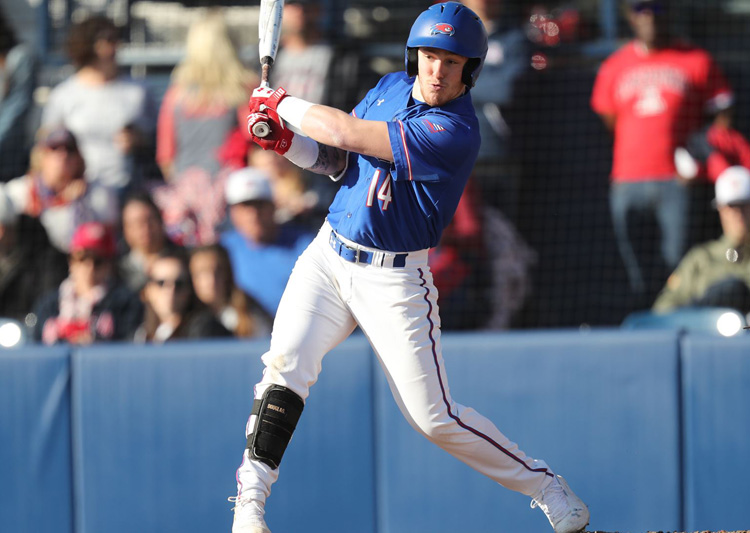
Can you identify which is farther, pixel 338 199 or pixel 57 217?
pixel 57 217

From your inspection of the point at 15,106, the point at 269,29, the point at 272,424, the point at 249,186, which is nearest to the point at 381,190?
the point at 269,29

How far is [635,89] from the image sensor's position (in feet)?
19.4

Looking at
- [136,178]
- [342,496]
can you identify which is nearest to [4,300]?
[136,178]

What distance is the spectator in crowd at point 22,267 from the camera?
576cm

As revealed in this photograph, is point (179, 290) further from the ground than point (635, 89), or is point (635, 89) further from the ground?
point (635, 89)

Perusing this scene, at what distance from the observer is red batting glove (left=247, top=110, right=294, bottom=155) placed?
320 cm

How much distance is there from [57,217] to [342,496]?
2.77 m

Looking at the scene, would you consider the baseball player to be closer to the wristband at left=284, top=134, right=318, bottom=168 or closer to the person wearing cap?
the wristband at left=284, top=134, right=318, bottom=168

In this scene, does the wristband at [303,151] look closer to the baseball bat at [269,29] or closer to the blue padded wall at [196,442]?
the baseball bat at [269,29]

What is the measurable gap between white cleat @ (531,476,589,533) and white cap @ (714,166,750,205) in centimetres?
243

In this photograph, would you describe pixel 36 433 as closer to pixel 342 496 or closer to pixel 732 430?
pixel 342 496

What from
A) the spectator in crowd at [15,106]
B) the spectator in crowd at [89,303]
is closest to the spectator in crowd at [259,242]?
the spectator in crowd at [89,303]

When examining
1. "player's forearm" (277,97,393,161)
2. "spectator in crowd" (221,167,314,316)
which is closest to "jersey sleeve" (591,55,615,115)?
"spectator in crowd" (221,167,314,316)

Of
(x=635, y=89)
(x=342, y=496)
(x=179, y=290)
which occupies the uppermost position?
(x=635, y=89)
